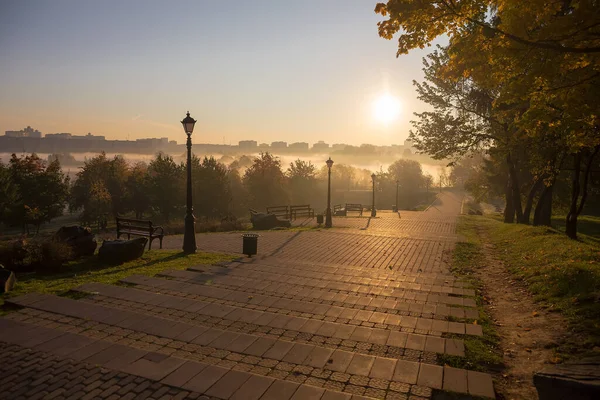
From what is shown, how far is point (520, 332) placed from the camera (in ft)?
18.5

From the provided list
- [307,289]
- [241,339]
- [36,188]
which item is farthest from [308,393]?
[36,188]

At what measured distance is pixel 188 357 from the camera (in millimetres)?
4406

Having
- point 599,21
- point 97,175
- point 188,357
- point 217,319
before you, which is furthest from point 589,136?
point 97,175

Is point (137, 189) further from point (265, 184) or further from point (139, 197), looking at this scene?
point (265, 184)

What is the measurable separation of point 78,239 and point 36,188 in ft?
136

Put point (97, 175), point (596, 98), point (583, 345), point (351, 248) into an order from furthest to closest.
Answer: point (97, 175) < point (351, 248) < point (596, 98) < point (583, 345)

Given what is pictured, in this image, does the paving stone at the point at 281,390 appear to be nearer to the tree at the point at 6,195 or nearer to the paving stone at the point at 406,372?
the paving stone at the point at 406,372

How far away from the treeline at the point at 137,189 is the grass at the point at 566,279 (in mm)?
22981

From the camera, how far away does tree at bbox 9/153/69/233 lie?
42.0 metres

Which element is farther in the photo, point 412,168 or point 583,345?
point 412,168

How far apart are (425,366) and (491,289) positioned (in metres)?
5.15

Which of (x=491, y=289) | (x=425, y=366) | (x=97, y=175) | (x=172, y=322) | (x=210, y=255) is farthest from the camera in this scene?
(x=97, y=175)

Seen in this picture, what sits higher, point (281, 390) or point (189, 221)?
point (189, 221)

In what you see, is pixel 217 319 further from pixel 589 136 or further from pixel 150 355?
pixel 589 136
